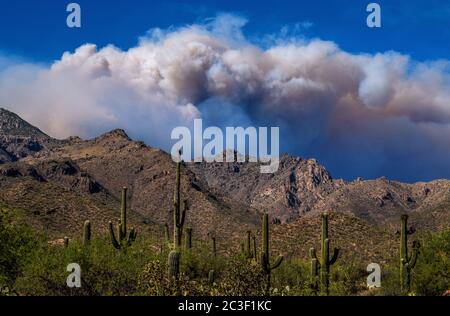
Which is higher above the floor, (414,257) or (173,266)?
(414,257)

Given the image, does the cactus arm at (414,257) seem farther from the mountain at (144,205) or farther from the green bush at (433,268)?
the mountain at (144,205)

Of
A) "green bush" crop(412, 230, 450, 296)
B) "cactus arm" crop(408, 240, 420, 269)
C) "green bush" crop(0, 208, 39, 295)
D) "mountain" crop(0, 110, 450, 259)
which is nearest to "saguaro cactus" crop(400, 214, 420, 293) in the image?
"cactus arm" crop(408, 240, 420, 269)

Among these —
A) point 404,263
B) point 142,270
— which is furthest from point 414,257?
point 142,270

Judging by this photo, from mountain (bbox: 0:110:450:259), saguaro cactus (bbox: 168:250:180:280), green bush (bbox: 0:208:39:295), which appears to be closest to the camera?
saguaro cactus (bbox: 168:250:180:280)

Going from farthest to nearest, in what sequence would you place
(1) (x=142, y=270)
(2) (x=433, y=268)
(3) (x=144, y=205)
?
(3) (x=144, y=205) → (2) (x=433, y=268) → (1) (x=142, y=270)

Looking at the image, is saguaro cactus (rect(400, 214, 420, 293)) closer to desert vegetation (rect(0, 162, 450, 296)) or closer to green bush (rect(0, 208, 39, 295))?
desert vegetation (rect(0, 162, 450, 296))

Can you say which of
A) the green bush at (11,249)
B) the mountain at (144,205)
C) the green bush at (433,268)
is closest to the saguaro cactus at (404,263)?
the green bush at (433,268)

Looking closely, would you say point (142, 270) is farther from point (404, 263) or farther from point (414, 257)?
point (414, 257)

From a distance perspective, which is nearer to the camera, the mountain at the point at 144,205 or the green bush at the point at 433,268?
the green bush at the point at 433,268

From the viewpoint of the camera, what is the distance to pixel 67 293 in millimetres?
25203

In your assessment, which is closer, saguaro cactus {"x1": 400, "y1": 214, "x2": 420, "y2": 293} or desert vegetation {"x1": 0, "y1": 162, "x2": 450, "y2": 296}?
desert vegetation {"x1": 0, "y1": 162, "x2": 450, "y2": 296}

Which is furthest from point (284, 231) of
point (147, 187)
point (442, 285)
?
point (147, 187)

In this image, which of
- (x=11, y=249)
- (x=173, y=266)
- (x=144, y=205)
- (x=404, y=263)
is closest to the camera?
(x=173, y=266)
